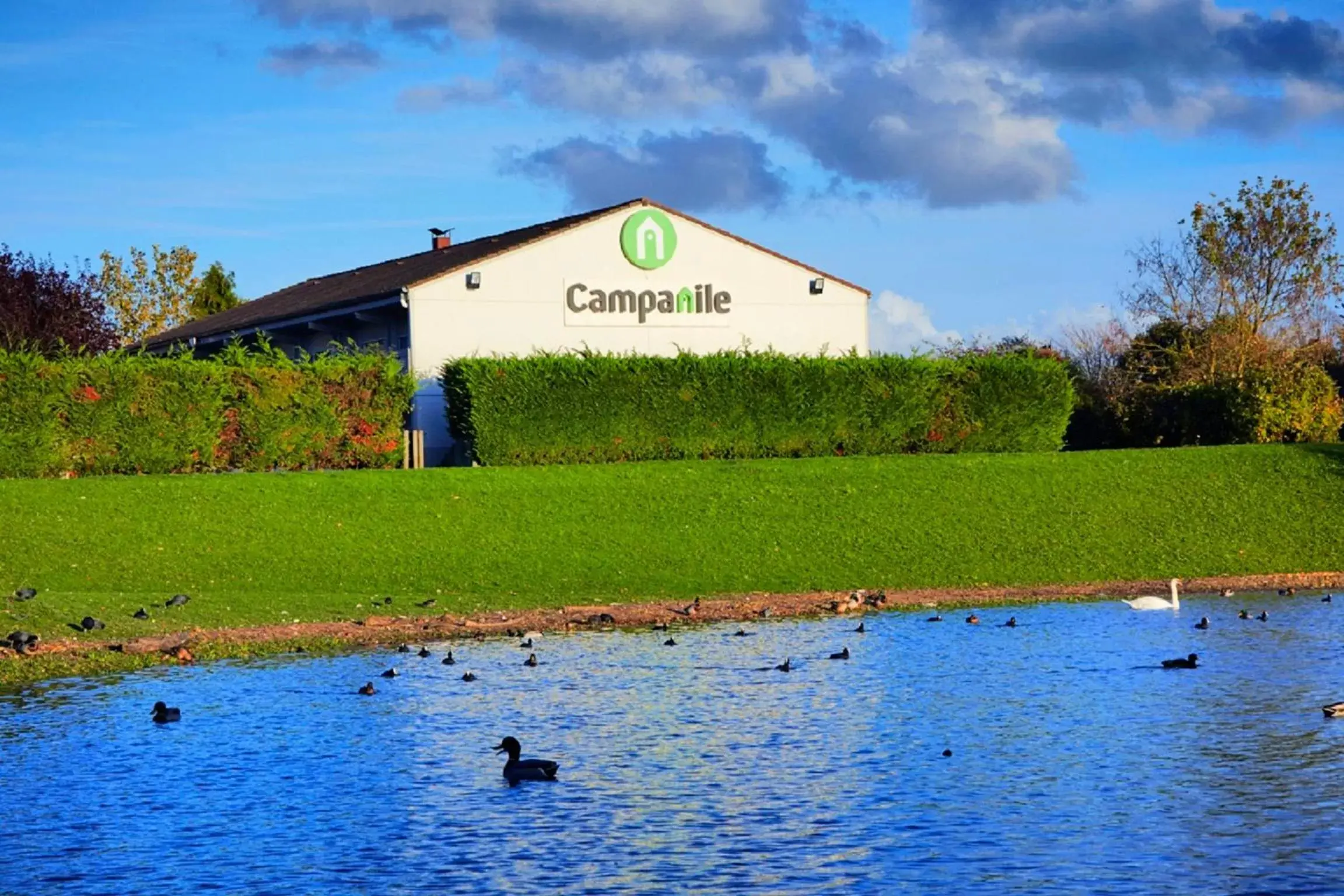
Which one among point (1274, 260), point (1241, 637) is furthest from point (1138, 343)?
point (1241, 637)

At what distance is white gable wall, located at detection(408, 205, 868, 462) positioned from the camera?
52.4m

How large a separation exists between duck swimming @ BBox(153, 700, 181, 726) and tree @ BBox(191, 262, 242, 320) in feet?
255

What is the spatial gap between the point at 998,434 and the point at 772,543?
15.3m

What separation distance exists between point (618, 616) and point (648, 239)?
97.2 feet

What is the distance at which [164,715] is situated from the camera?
1764cm

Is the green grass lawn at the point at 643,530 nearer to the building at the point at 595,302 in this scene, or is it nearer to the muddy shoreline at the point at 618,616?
the muddy shoreline at the point at 618,616

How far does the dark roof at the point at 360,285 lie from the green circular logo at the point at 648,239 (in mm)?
645

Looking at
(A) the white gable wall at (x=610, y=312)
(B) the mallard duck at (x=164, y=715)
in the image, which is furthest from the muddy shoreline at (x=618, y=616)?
(A) the white gable wall at (x=610, y=312)

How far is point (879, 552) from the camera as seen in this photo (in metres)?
34.7

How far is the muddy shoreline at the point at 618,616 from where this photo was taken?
941 inches

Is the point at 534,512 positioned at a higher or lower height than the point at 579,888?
higher

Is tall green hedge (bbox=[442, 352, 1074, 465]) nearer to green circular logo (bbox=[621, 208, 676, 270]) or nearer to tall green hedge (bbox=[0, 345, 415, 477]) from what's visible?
tall green hedge (bbox=[0, 345, 415, 477])

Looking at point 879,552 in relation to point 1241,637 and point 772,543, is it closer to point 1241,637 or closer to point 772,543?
point 772,543

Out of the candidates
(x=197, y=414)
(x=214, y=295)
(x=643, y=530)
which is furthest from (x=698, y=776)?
(x=214, y=295)
